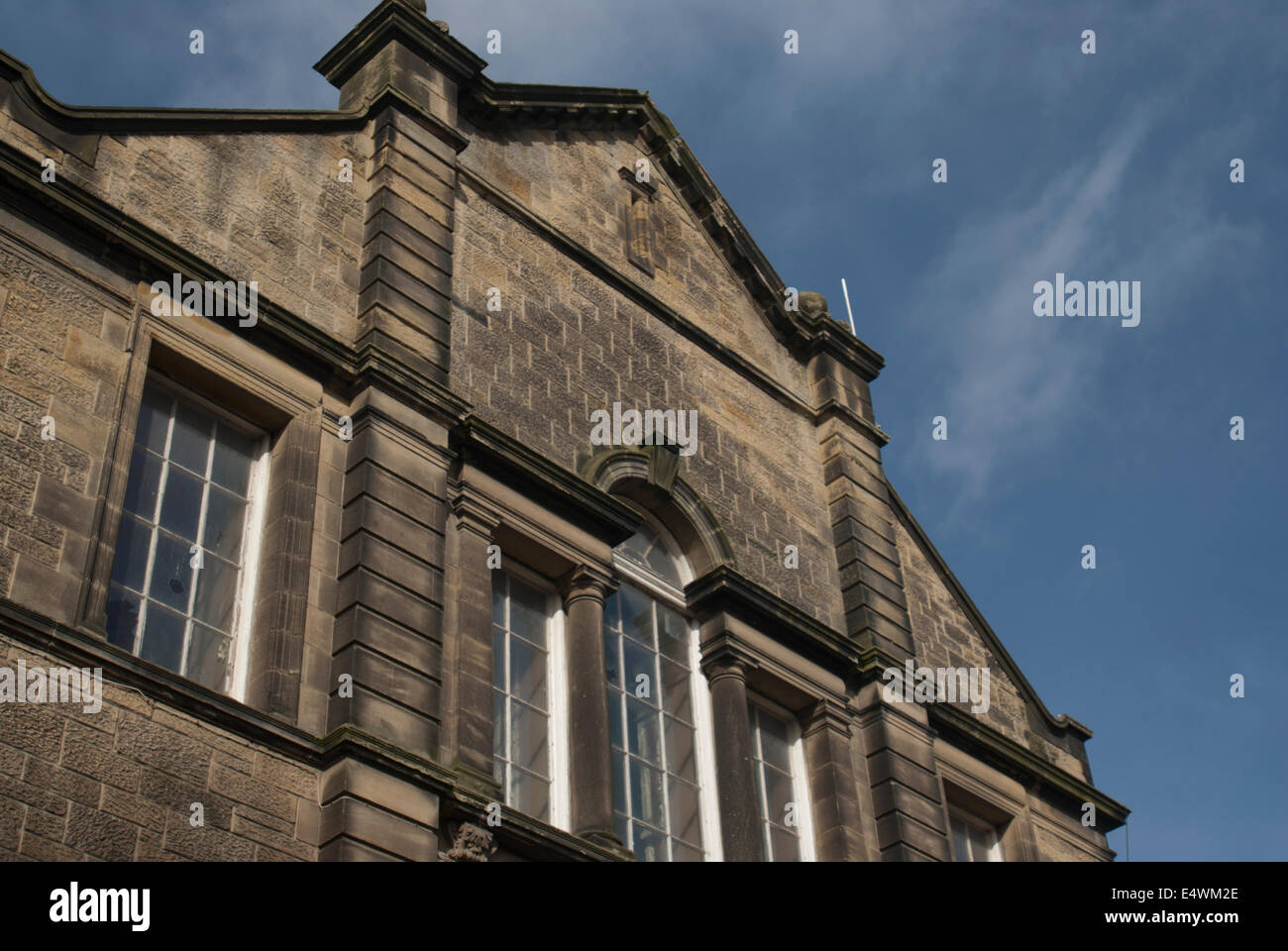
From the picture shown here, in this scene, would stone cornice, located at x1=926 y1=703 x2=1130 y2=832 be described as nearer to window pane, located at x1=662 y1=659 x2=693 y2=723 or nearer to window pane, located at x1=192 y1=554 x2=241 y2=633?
window pane, located at x1=662 y1=659 x2=693 y2=723

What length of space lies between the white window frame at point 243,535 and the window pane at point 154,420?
0.12ft

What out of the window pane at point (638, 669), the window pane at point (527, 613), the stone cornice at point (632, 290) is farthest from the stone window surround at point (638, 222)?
the window pane at point (527, 613)

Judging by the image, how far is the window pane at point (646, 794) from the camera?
44.9ft

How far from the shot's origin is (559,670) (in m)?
13.5

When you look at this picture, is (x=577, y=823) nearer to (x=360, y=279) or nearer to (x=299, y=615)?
(x=299, y=615)

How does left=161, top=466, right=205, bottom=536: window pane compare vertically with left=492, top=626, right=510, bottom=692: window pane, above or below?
above

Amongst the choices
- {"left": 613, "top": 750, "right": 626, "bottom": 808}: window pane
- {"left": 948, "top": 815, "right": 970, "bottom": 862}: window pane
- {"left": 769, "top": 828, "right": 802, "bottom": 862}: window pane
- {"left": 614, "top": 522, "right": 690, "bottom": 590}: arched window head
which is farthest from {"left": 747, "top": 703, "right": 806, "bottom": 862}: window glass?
{"left": 948, "top": 815, "right": 970, "bottom": 862}: window pane

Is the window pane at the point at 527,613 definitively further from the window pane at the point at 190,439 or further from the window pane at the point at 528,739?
the window pane at the point at 190,439

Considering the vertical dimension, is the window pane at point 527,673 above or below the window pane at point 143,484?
below

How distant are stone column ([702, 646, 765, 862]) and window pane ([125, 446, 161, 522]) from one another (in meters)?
5.34

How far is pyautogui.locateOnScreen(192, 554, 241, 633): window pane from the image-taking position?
37.3 ft

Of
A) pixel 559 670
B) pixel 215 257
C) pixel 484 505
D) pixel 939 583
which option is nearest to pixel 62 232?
pixel 215 257

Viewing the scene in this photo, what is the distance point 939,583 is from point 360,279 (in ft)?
26.4
